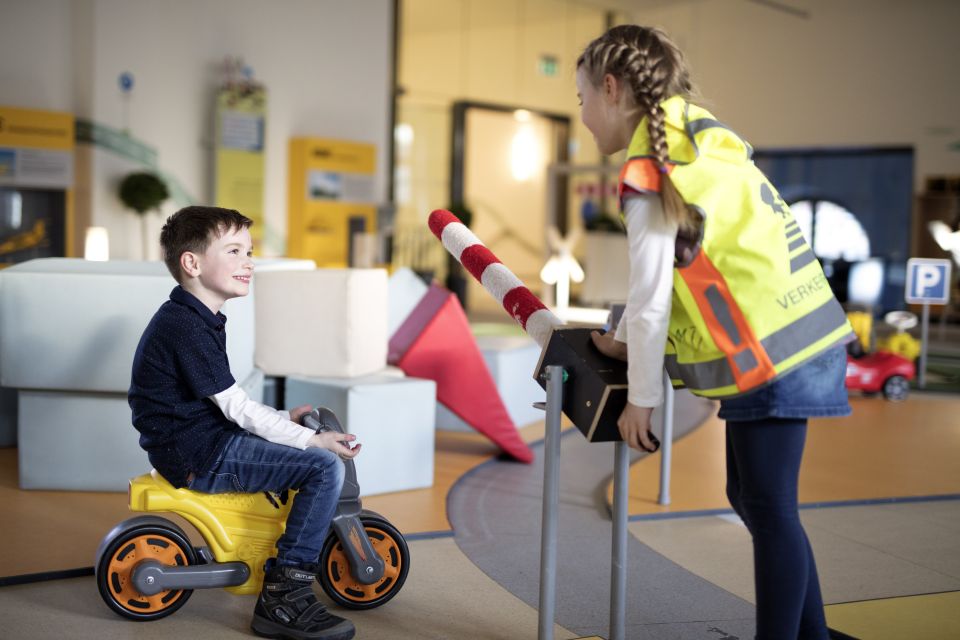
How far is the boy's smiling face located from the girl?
0.95 metres

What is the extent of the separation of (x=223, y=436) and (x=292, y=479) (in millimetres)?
185

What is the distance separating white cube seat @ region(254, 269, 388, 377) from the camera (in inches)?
139

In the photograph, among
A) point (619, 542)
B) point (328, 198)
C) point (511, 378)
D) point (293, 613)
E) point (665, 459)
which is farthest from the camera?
point (328, 198)

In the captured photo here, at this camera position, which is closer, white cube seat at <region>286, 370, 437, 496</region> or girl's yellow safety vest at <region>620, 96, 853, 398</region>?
girl's yellow safety vest at <region>620, 96, 853, 398</region>

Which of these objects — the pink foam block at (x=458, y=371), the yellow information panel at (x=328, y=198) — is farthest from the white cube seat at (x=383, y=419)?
the yellow information panel at (x=328, y=198)

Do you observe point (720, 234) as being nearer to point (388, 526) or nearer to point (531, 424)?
point (388, 526)

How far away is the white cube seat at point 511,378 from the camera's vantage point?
4648 millimetres

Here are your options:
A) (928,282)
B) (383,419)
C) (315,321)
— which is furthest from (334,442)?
(928,282)

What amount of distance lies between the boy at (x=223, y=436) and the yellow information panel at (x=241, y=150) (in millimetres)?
6884

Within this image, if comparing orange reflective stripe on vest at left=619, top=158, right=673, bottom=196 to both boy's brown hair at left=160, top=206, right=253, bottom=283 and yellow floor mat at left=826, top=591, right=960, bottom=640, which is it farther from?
yellow floor mat at left=826, top=591, right=960, bottom=640

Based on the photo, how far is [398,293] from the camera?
443 cm

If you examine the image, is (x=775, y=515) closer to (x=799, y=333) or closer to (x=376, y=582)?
(x=799, y=333)

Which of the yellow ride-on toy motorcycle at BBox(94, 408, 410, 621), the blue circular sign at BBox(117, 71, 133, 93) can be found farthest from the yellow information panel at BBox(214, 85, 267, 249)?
the yellow ride-on toy motorcycle at BBox(94, 408, 410, 621)

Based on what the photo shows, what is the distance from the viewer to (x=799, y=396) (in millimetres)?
1702
